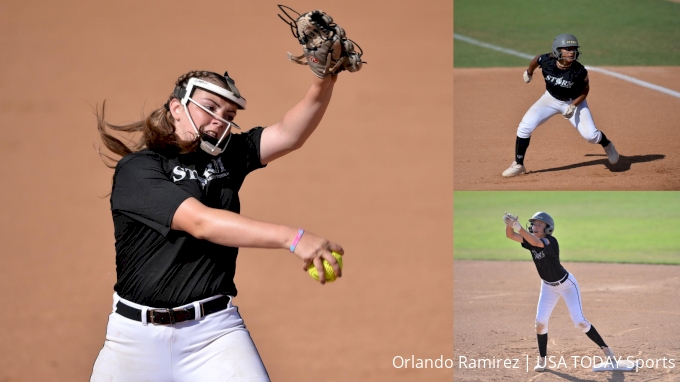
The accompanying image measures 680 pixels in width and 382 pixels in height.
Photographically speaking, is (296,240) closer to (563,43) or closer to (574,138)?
(574,138)

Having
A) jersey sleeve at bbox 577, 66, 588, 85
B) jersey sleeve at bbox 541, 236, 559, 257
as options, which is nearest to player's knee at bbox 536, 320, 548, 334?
jersey sleeve at bbox 541, 236, 559, 257

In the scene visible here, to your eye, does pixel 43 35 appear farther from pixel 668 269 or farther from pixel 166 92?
pixel 668 269

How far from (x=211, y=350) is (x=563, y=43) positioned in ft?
11.4

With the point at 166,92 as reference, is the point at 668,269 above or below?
below

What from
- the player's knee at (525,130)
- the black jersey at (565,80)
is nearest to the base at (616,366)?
the player's knee at (525,130)

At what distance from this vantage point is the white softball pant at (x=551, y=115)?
4.85 m

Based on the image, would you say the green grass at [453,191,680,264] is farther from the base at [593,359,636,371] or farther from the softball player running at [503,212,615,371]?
the base at [593,359,636,371]

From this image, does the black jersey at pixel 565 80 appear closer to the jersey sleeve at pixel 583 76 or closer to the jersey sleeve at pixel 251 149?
the jersey sleeve at pixel 583 76

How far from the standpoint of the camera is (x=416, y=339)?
5082 mm

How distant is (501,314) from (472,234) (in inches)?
22.6

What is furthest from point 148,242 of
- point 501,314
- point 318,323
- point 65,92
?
point 65,92

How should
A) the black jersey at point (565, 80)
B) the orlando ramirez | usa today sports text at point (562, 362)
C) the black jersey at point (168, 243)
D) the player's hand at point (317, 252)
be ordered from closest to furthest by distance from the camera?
the player's hand at point (317, 252) → the black jersey at point (168, 243) → the orlando ramirez | usa today sports text at point (562, 362) → the black jersey at point (565, 80)

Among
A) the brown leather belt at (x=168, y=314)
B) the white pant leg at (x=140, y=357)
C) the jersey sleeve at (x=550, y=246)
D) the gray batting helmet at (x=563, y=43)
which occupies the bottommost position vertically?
the white pant leg at (x=140, y=357)

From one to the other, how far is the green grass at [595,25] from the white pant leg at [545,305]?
154cm
